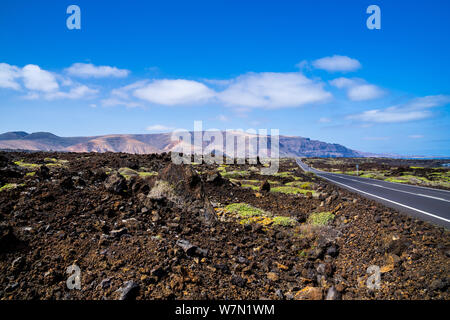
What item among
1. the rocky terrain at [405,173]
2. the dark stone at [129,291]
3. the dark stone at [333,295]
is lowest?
the rocky terrain at [405,173]

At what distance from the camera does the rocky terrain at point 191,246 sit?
478cm

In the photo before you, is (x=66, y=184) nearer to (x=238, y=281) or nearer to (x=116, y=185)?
(x=116, y=185)

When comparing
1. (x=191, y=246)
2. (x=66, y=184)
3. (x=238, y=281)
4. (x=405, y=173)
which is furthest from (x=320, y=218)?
(x=405, y=173)

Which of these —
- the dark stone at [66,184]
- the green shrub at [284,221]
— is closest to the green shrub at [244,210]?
the green shrub at [284,221]

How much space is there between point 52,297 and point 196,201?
523 cm

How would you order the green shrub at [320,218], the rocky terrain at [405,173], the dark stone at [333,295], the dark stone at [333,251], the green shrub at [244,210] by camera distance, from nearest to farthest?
1. the dark stone at [333,295]
2. the dark stone at [333,251]
3. the green shrub at [320,218]
4. the green shrub at [244,210]
5. the rocky terrain at [405,173]

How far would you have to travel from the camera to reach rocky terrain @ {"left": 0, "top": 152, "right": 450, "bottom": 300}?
4777mm

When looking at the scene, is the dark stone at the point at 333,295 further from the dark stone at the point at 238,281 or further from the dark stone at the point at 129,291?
the dark stone at the point at 129,291

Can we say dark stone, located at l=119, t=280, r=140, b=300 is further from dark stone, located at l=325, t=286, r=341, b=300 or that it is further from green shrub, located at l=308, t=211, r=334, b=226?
green shrub, located at l=308, t=211, r=334, b=226

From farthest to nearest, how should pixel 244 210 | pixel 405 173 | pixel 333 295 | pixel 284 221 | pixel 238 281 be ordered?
1. pixel 405 173
2. pixel 244 210
3. pixel 284 221
4. pixel 238 281
5. pixel 333 295

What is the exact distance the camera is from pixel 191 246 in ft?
19.8

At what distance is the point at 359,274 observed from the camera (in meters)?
5.73
